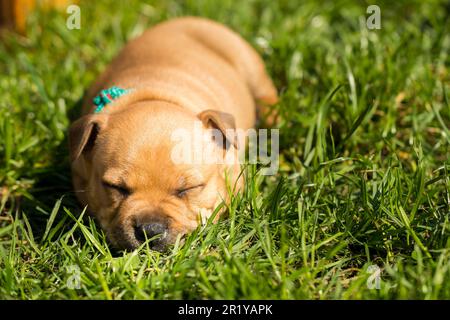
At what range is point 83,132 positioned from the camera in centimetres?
430

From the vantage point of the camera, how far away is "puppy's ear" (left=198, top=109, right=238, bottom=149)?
4332 millimetres

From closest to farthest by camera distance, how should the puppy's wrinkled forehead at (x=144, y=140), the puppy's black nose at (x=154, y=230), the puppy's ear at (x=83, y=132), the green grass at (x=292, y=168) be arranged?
the green grass at (x=292, y=168)
the puppy's black nose at (x=154, y=230)
the puppy's wrinkled forehead at (x=144, y=140)
the puppy's ear at (x=83, y=132)

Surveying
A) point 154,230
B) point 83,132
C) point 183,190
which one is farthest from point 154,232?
point 83,132

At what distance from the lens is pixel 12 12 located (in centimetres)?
749

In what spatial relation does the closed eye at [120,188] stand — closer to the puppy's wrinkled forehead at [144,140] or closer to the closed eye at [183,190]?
the puppy's wrinkled forehead at [144,140]

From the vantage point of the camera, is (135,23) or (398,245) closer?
(398,245)

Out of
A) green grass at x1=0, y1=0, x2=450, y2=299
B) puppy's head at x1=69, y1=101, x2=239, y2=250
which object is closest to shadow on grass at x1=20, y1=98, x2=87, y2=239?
green grass at x1=0, y1=0, x2=450, y2=299

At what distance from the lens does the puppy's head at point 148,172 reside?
4020 millimetres

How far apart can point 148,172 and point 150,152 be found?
5.2 inches

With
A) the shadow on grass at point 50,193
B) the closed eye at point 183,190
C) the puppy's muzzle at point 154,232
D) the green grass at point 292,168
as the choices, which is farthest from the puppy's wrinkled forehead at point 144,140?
the shadow on grass at point 50,193

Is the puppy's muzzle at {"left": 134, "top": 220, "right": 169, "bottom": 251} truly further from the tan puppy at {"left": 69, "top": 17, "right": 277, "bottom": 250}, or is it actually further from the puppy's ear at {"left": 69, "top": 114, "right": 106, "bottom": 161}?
the puppy's ear at {"left": 69, "top": 114, "right": 106, "bottom": 161}

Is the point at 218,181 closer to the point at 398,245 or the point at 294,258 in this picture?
the point at 294,258
